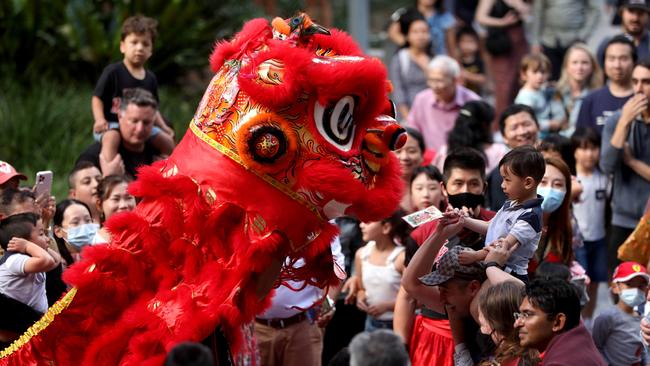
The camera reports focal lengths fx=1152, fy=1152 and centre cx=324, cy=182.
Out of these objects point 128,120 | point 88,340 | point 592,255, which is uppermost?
point 128,120

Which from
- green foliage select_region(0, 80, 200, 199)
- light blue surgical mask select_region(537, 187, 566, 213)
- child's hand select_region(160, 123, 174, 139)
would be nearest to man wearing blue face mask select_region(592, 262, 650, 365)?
light blue surgical mask select_region(537, 187, 566, 213)

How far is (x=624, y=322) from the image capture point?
21.0 ft

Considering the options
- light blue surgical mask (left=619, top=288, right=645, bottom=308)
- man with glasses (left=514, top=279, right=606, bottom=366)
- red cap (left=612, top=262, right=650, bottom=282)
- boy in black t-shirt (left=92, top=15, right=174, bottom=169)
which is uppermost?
boy in black t-shirt (left=92, top=15, right=174, bottom=169)

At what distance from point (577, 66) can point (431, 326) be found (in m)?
4.51

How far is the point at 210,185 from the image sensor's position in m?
5.01

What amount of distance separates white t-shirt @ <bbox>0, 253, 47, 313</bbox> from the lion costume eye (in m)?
1.76

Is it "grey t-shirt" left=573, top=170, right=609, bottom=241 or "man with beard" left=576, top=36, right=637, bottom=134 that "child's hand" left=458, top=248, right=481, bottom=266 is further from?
"man with beard" left=576, top=36, right=637, bottom=134

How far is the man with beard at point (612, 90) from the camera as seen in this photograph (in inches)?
339

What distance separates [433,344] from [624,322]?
1274 millimetres

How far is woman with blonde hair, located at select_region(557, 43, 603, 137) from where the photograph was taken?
970cm

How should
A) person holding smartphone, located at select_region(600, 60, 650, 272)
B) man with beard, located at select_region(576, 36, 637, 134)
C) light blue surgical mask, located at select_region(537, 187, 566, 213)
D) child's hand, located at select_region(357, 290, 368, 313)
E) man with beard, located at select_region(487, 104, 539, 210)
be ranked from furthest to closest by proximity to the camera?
1. man with beard, located at select_region(576, 36, 637, 134)
2. person holding smartphone, located at select_region(600, 60, 650, 272)
3. man with beard, located at select_region(487, 104, 539, 210)
4. child's hand, located at select_region(357, 290, 368, 313)
5. light blue surgical mask, located at select_region(537, 187, 566, 213)

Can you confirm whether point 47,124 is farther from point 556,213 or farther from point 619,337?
point 619,337

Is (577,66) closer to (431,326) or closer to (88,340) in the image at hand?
(431,326)

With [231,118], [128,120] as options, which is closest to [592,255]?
[128,120]
